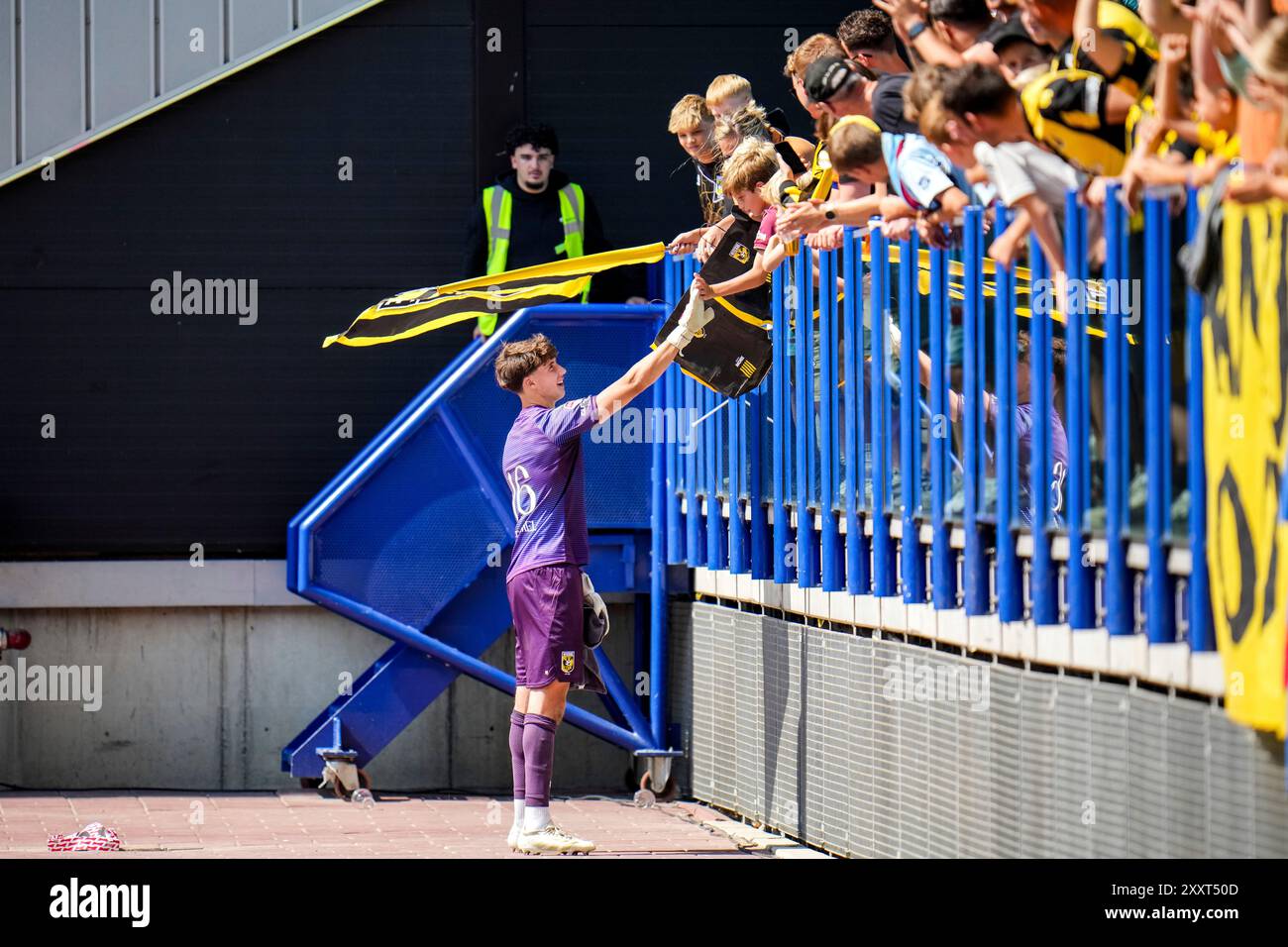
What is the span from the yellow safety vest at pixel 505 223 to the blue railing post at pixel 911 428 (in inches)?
173

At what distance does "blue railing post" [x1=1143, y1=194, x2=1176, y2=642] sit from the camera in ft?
19.1

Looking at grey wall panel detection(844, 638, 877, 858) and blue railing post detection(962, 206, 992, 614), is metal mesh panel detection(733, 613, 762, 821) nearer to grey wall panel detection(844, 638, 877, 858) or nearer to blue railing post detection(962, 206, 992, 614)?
grey wall panel detection(844, 638, 877, 858)

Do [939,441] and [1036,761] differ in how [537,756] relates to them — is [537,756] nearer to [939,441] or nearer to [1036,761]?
[939,441]

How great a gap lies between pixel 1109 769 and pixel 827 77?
2.96 metres

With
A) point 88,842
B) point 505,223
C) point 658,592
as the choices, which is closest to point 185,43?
point 505,223

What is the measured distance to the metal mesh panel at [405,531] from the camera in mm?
11234

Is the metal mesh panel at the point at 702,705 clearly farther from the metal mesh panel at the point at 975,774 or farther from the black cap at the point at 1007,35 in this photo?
the black cap at the point at 1007,35

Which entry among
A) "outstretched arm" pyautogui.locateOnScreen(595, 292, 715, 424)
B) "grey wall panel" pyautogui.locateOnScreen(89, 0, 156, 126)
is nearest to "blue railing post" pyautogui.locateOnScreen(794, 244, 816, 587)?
"outstretched arm" pyautogui.locateOnScreen(595, 292, 715, 424)

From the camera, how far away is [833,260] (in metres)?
8.66

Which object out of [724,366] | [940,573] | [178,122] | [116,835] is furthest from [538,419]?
[178,122]

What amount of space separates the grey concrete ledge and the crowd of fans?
4.26 meters

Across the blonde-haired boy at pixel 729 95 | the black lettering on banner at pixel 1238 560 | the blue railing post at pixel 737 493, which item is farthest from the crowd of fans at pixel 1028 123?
the blue railing post at pixel 737 493

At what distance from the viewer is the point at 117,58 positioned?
41.3ft
